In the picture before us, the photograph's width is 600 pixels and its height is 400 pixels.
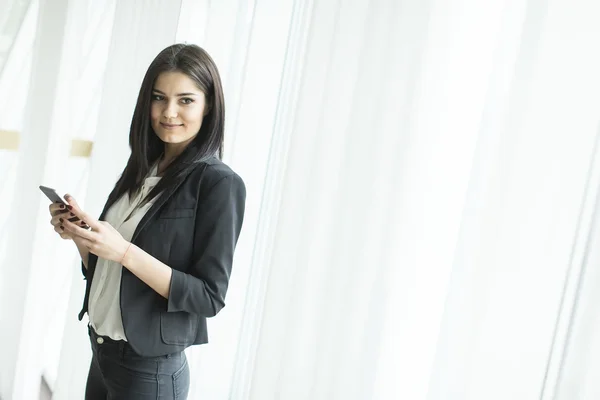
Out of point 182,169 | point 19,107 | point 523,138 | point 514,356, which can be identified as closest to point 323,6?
point 182,169

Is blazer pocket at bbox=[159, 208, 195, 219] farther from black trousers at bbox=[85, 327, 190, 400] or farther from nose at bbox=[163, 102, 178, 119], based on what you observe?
black trousers at bbox=[85, 327, 190, 400]

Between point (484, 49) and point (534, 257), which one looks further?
point (484, 49)

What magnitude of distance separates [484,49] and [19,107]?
8.55 ft

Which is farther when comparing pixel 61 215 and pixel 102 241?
pixel 61 215

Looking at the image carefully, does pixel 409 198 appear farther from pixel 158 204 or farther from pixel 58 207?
pixel 58 207

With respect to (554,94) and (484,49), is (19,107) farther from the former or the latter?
(554,94)

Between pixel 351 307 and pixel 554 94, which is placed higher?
pixel 554 94

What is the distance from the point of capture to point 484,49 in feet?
3.66

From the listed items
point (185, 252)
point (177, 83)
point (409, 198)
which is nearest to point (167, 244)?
point (185, 252)

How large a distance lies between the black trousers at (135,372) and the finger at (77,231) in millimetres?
288

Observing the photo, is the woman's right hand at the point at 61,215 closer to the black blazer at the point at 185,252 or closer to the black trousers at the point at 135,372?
the black blazer at the point at 185,252

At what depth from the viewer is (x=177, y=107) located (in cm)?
142

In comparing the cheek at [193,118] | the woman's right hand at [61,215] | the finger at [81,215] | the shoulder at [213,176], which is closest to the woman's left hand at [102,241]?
the finger at [81,215]

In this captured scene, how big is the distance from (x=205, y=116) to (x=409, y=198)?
1.96 ft
